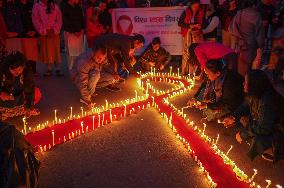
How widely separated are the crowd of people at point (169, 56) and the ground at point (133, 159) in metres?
0.23

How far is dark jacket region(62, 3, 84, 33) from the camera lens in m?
8.30

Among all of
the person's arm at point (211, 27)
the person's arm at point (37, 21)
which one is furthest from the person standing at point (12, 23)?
the person's arm at point (211, 27)

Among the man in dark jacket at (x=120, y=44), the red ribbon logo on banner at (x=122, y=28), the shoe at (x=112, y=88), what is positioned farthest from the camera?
the red ribbon logo on banner at (x=122, y=28)

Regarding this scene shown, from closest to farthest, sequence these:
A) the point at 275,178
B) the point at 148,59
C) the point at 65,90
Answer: the point at 275,178 → the point at 65,90 → the point at 148,59

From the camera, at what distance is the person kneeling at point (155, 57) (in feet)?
28.8

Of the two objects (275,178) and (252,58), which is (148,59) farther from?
(275,178)

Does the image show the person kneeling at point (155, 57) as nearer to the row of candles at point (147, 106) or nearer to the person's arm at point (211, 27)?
the row of candles at point (147, 106)

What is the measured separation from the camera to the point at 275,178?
4121 millimetres

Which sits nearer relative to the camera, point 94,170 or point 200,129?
point 94,170

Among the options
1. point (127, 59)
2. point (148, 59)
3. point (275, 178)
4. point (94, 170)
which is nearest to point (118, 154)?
point (94, 170)

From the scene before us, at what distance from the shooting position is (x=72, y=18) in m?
8.34

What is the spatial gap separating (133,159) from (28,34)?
4.95 m

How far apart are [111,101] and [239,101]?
2465 mm

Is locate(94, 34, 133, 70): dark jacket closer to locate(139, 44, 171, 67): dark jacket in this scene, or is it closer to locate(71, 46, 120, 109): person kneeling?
locate(71, 46, 120, 109): person kneeling
